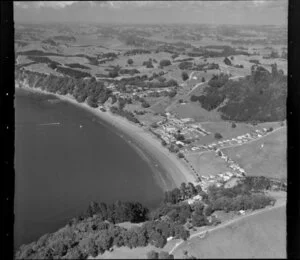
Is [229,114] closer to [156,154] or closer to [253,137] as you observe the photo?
[253,137]

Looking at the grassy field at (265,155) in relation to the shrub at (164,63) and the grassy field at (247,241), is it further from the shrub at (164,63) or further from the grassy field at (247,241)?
the shrub at (164,63)

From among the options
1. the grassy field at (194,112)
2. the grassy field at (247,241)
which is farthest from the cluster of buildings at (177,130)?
the grassy field at (247,241)

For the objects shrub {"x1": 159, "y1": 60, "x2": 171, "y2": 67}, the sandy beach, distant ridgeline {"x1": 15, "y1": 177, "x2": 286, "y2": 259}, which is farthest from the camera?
shrub {"x1": 159, "y1": 60, "x2": 171, "y2": 67}

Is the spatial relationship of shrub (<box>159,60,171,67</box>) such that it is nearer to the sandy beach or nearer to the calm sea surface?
the sandy beach

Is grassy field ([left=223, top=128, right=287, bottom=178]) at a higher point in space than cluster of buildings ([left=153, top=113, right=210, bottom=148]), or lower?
lower

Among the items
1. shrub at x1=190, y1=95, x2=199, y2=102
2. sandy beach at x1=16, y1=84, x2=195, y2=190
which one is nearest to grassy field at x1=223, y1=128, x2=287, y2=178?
sandy beach at x1=16, y1=84, x2=195, y2=190
